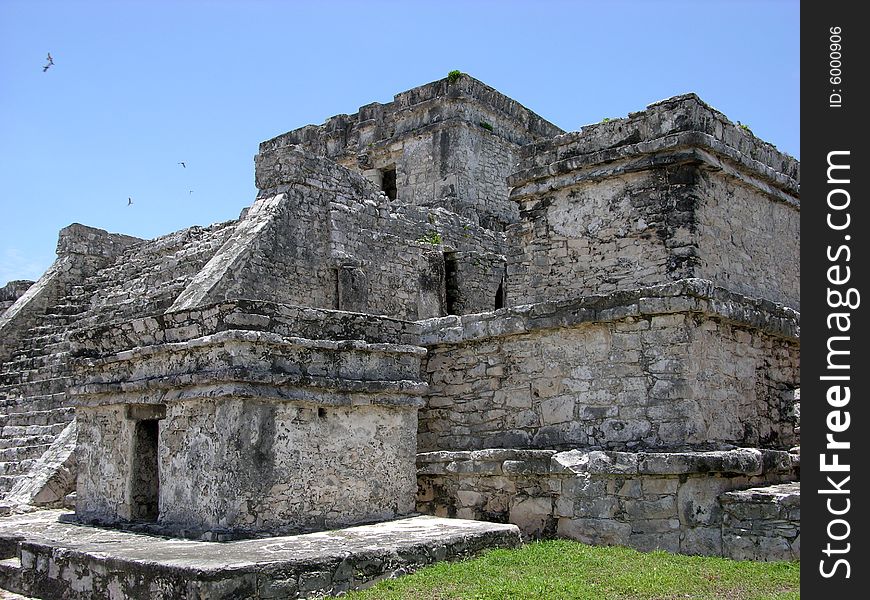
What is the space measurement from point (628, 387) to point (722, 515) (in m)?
1.40

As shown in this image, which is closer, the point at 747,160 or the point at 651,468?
the point at 651,468

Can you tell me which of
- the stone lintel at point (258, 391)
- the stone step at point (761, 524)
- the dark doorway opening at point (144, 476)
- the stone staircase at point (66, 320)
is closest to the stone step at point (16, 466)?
the stone staircase at point (66, 320)

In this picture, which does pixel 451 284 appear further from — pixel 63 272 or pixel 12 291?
pixel 12 291

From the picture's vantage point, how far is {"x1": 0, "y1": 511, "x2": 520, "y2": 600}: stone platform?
5.75 meters

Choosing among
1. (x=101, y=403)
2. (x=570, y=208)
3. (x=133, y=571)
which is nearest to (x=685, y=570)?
(x=133, y=571)

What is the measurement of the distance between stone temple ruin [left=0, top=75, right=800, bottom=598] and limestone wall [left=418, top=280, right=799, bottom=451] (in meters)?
0.02

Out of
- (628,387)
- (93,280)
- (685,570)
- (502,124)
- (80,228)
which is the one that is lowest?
(685,570)

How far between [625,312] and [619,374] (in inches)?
24.1

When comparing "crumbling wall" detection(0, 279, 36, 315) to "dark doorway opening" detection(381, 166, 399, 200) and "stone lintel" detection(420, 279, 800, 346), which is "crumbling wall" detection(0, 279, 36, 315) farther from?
"stone lintel" detection(420, 279, 800, 346)

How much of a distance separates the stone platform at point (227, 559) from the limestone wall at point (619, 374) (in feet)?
4.22

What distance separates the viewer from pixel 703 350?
25.7 ft

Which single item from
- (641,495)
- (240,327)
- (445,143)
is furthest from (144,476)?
(445,143)

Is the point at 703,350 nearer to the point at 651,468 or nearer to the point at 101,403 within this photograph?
the point at 651,468

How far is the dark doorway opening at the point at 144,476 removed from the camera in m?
8.52
